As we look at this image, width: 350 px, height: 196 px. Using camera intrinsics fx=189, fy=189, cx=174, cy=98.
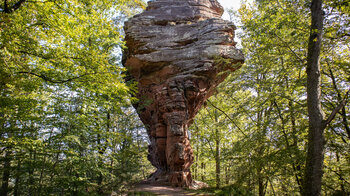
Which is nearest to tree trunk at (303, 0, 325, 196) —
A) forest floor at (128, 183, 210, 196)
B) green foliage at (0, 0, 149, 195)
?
green foliage at (0, 0, 149, 195)

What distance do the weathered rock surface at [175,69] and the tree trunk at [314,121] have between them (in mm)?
6459

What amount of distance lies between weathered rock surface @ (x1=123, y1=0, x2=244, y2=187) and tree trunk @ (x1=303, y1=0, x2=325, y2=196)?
6.46 m

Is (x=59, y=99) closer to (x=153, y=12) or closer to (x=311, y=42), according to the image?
(x=311, y=42)

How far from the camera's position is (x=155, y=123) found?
45.3ft

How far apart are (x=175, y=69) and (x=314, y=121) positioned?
9168 mm

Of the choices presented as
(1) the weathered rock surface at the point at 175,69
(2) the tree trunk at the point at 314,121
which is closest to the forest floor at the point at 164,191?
(1) the weathered rock surface at the point at 175,69

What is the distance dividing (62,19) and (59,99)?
4.08 metres

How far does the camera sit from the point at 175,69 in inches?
502

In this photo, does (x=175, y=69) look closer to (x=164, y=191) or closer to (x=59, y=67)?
(x=164, y=191)

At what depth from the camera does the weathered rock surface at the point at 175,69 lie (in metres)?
11.7

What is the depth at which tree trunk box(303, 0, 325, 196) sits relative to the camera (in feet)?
14.4

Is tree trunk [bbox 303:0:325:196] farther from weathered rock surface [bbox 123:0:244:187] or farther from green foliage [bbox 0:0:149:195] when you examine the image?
weathered rock surface [bbox 123:0:244:187]

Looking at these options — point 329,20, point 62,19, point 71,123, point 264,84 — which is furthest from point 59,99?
point 329,20

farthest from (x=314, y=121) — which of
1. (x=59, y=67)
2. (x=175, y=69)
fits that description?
(x=175, y=69)
